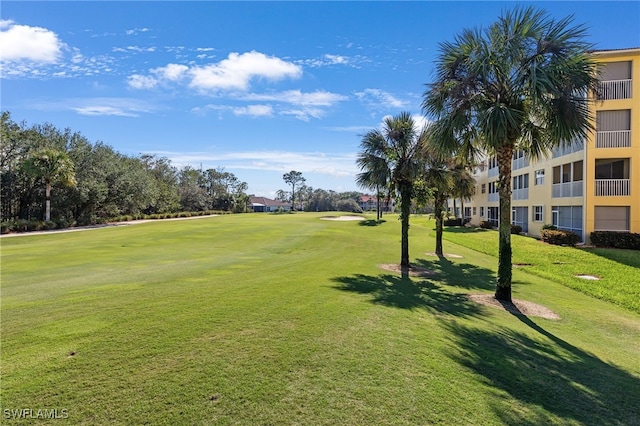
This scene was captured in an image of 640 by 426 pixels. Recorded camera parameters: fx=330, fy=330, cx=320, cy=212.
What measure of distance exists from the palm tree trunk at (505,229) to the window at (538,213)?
830 inches

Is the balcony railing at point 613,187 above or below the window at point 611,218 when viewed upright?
above

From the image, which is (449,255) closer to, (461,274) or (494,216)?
(461,274)

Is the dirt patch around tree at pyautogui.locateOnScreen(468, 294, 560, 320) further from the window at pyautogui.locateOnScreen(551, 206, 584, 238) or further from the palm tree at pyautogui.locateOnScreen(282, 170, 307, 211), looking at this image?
the palm tree at pyautogui.locateOnScreen(282, 170, 307, 211)

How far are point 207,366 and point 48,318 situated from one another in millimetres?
3273

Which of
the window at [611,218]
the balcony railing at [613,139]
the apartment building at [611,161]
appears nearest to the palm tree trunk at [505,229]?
the apartment building at [611,161]

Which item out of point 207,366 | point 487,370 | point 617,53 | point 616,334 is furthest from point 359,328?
point 617,53

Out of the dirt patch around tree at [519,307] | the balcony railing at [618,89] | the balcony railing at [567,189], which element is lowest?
the dirt patch around tree at [519,307]

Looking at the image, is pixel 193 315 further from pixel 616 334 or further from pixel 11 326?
pixel 616 334

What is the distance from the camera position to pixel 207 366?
384 cm

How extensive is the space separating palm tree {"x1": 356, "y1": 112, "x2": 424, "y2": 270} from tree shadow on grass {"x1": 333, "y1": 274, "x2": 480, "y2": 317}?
3618mm

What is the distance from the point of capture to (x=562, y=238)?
21.6 meters

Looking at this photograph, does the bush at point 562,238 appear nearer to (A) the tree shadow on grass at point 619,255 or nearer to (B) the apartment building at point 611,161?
(B) the apartment building at point 611,161

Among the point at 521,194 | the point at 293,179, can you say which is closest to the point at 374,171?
the point at 521,194

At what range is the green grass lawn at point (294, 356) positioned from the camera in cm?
323
